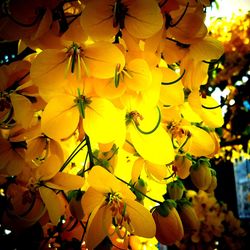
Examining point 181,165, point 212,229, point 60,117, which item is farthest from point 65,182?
point 212,229

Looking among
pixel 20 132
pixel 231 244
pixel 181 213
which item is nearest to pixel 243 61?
pixel 231 244

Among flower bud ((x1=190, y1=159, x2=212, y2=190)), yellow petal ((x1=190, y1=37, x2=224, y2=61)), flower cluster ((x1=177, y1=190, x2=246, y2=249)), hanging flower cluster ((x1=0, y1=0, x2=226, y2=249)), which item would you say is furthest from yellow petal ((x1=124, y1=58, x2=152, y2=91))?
flower cluster ((x1=177, y1=190, x2=246, y2=249))

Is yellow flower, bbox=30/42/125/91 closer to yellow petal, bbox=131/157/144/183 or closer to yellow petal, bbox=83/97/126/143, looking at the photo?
yellow petal, bbox=83/97/126/143

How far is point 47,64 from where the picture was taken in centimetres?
45

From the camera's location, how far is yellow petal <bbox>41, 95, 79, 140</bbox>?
1.51 feet

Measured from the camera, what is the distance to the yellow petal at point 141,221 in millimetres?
516

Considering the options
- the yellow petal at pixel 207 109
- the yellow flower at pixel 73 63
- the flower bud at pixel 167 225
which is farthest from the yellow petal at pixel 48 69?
the flower bud at pixel 167 225

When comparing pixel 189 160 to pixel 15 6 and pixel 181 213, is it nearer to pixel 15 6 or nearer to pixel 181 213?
pixel 181 213

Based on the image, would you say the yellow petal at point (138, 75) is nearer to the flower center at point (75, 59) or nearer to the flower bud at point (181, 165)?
the flower center at point (75, 59)

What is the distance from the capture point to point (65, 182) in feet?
1.81

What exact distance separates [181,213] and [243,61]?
105 inches

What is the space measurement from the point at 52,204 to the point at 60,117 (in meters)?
0.14

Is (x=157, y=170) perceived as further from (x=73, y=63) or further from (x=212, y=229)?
(x=212, y=229)

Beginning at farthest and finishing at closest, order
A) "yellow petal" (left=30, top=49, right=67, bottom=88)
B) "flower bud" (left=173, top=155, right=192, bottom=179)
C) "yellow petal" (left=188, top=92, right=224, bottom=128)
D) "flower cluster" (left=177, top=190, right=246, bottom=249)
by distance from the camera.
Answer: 1. "flower cluster" (left=177, top=190, right=246, bottom=249)
2. "flower bud" (left=173, top=155, right=192, bottom=179)
3. "yellow petal" (left=188, top=92, right=224, bottom=128)
4. "yellow petal" (left=30, top=49, right=67, bottom=88)
